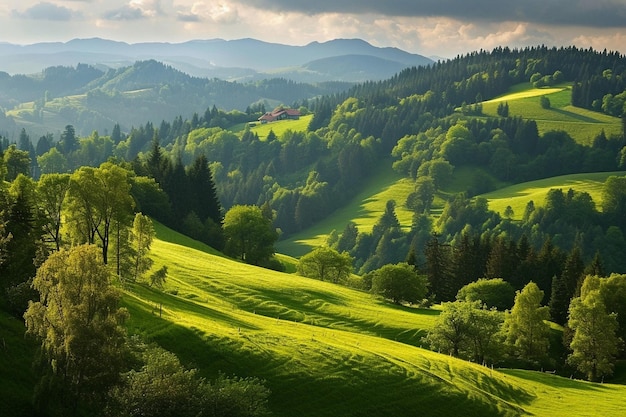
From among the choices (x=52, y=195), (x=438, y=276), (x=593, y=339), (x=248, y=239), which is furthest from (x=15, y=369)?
(x=438, y=276)

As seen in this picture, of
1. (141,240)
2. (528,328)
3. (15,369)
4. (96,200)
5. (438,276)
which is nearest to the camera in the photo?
(15,369)

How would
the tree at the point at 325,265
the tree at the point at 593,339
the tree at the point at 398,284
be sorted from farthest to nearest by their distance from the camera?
the tree at the point at 325,265
the tree at the point at 398,284
the tree at the point at 593,339

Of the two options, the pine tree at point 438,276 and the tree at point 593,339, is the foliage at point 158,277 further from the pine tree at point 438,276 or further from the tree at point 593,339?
the pine tree at point 438,276

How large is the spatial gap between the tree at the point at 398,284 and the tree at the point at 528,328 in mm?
19583

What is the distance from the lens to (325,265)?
121 meters

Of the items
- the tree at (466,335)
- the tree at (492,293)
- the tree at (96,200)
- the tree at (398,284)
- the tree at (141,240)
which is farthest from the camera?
the tree at (492,293)

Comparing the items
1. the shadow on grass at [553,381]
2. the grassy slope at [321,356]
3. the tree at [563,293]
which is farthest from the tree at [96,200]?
the tree at [563,293]

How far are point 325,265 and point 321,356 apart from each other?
62362 millimetres

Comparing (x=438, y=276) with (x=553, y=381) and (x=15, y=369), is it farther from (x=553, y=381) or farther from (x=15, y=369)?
(x=15, y=369)

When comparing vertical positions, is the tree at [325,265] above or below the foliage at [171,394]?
below

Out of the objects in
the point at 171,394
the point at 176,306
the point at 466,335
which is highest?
the point at 171,394

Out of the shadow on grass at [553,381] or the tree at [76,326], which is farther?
the shadow on grass at [553,381]

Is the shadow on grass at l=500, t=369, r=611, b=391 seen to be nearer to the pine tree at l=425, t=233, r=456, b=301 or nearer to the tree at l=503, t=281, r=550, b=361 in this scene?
the tree at l=503, t=281, r=550, b=361

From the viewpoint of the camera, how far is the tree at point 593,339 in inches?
3337
